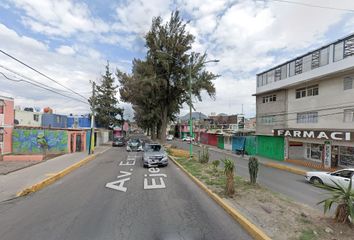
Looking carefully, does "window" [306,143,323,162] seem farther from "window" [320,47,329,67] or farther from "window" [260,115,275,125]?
"window" [320,47,329,67]

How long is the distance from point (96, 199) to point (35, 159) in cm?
1356

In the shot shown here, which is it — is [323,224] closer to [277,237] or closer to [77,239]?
[277,237]

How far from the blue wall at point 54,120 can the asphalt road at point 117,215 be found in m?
38.3

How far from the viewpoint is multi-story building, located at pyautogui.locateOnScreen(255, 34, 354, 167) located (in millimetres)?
19188

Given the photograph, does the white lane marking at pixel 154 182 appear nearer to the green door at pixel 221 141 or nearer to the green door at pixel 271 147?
the green door at pixel 271 147

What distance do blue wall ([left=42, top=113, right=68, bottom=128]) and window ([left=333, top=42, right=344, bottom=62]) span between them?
143 ft

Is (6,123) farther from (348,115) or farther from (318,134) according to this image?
(348,115)

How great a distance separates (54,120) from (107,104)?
10311 mm

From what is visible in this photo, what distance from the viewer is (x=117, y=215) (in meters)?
6.69

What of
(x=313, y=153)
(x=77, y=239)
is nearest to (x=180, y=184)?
(x=77, y=239)

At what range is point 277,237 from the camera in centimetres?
499

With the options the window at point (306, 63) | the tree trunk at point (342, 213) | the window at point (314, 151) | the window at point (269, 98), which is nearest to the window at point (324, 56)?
the window at point (306, 63)

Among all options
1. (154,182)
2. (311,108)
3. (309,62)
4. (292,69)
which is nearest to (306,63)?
(309,62)

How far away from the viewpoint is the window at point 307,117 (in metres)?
22.6
